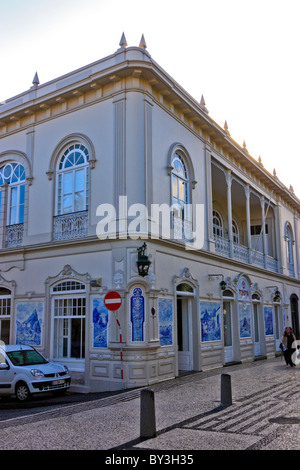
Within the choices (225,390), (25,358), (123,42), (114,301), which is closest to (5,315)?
(25,358)

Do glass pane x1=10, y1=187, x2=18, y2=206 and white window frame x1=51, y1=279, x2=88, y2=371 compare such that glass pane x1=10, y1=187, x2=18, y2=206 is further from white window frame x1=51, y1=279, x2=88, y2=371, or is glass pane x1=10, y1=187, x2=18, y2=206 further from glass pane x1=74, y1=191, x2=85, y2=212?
white window frame x1=51, y1=279, x2=88, y2=371

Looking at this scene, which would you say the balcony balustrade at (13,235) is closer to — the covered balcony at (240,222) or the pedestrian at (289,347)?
the covered balcony at (240,222)

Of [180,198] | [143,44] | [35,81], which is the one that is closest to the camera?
[143,44]

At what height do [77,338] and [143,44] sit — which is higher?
[143,44]

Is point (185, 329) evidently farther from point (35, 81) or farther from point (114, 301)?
point (35, 81)


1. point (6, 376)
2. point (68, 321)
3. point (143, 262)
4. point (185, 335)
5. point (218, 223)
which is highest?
point (218, 223)

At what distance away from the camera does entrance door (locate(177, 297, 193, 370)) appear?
15.7 metres

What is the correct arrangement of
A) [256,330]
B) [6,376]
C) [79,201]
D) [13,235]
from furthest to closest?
1. [256,330]
2. [13,235]
3. [79,201]
4. [6,376]

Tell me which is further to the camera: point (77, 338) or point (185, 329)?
point (185, 329)

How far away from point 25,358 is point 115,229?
14.9 ft

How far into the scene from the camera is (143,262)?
12.8 m

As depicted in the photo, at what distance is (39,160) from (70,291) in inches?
206

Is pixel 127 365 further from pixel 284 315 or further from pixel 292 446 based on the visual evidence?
pixel 284 315

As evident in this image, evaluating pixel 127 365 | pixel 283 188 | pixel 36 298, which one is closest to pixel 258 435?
pixel 127 365
